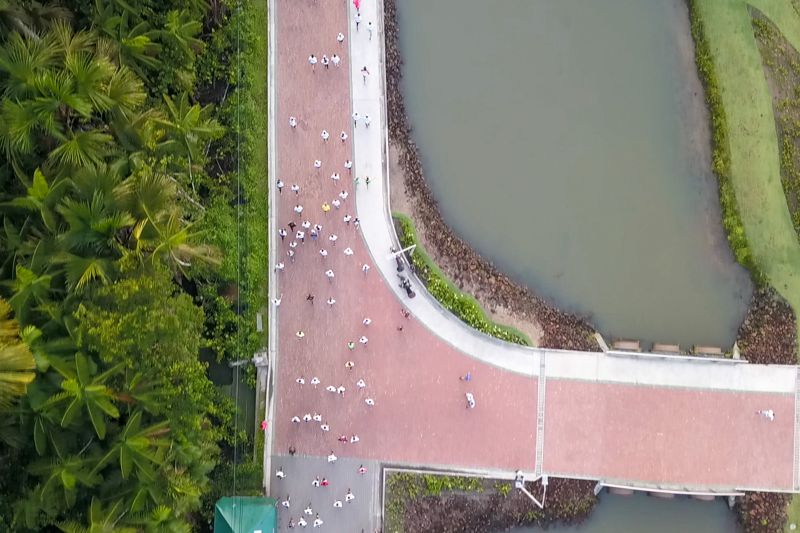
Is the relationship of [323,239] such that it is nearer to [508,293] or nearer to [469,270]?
Result: [469,270]

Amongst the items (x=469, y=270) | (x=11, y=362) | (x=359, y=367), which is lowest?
(x=359, y=367)

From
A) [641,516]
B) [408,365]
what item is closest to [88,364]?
[408,365]

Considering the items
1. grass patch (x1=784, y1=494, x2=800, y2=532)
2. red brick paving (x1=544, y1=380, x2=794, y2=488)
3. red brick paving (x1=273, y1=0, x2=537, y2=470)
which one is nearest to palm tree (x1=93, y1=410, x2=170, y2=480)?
red brick paving (x1=273, y1=0, x2=537, y2=470)

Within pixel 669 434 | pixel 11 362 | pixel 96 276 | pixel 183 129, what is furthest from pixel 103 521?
pixel 669 434

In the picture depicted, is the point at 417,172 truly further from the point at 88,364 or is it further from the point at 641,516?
the point at 641,516

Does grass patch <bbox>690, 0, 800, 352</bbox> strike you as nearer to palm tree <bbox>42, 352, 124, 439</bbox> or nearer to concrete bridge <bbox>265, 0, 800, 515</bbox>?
concrete bridge <bbox>265, 0, 800, 515</bbox>
